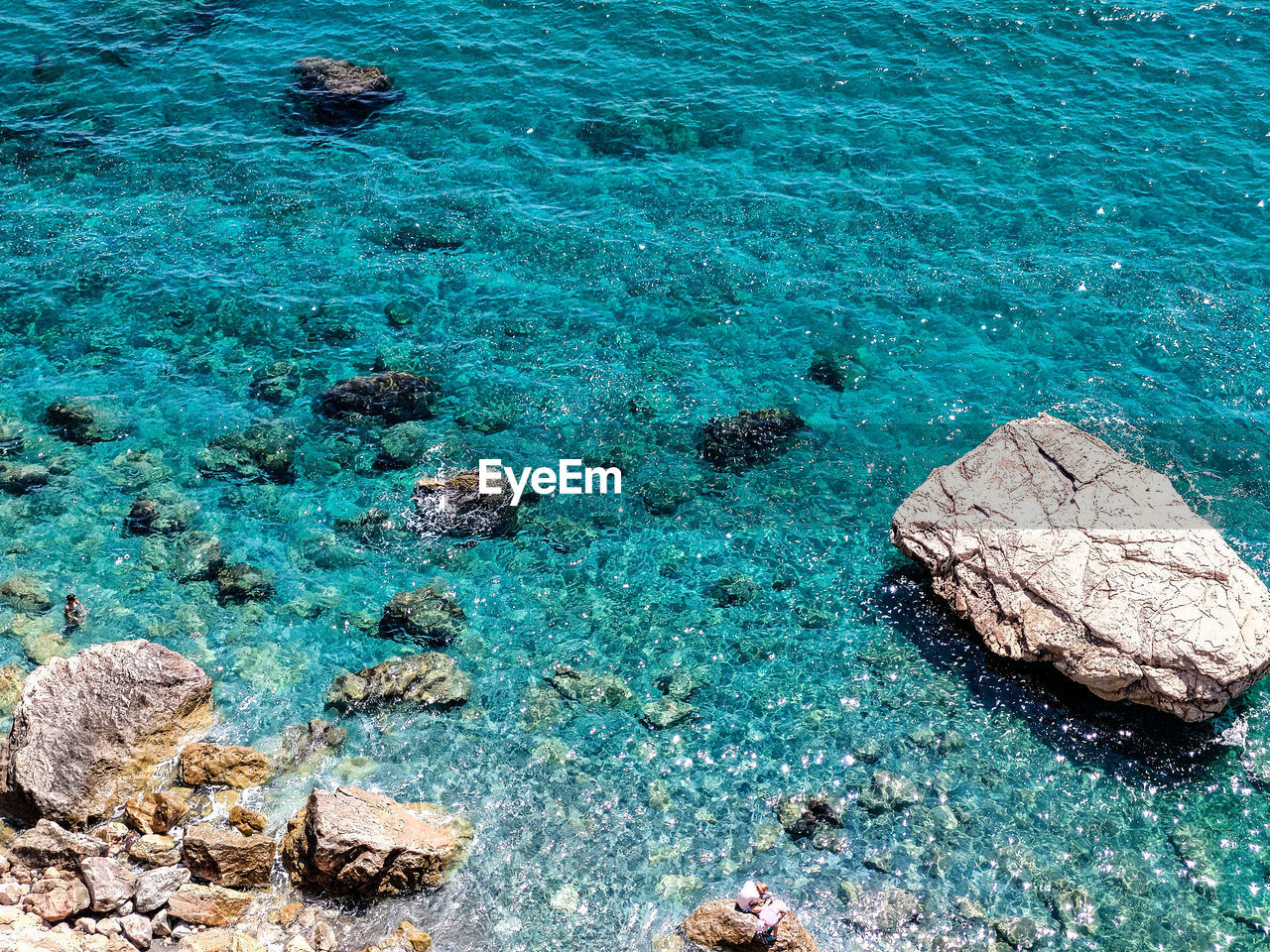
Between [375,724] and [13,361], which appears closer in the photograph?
[375,724]

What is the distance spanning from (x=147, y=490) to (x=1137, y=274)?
32.4 metres

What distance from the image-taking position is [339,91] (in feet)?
143

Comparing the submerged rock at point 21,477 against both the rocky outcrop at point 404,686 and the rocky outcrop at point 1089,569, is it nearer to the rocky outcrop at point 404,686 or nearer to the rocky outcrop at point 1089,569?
the rocky outcrop at point 404,686

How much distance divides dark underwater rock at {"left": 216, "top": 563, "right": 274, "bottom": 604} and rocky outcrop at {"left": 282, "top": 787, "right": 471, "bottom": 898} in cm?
711

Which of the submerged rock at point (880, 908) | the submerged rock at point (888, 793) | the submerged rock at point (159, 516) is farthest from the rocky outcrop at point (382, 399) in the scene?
the submerged rock at point (880, 908)

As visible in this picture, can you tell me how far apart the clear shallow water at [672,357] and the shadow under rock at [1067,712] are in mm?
100

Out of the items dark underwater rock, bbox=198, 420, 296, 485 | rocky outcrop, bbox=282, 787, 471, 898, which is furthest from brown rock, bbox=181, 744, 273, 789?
dark underwater rock, bbox=198, 420, 296, 485

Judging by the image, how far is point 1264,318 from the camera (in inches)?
1323

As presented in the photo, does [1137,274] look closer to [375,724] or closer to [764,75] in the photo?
[764,75]

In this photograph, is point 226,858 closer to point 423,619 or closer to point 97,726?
point 97,726

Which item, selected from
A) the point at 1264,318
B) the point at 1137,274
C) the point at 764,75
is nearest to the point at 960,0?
the point at 764,75

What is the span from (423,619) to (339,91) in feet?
90.8

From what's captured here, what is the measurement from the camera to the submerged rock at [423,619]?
25.5 m

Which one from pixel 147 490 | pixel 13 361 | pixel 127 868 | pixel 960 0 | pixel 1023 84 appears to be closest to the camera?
pixel 127 868
